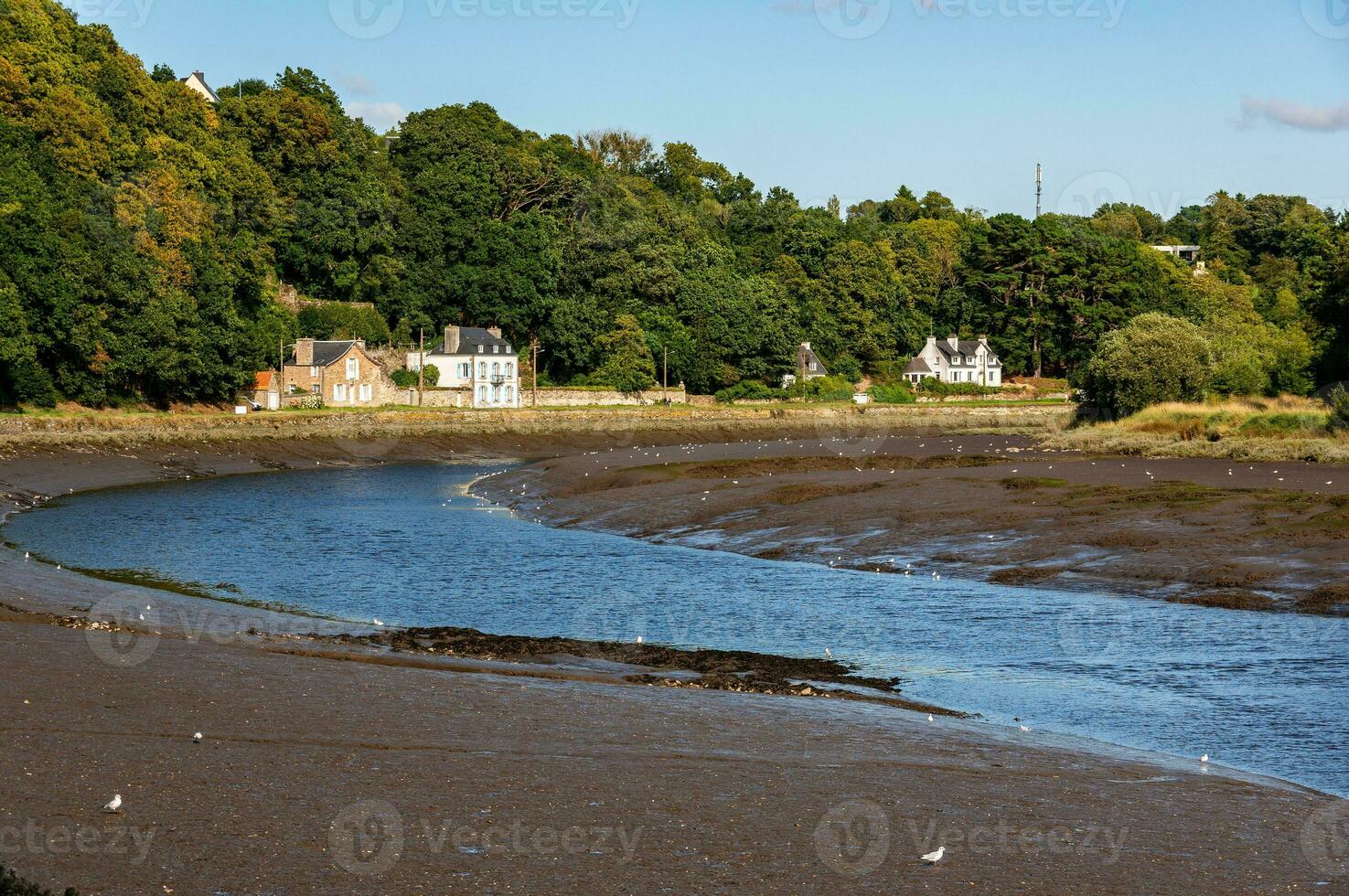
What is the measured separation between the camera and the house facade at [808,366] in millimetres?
130387

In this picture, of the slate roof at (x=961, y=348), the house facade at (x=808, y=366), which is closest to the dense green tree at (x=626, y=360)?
the house facade at (x=808, y=366)

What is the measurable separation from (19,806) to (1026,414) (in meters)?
119

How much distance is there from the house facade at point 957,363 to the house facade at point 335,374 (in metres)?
67.1

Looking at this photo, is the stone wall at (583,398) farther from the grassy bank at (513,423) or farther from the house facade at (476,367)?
the grassy bank at (513,423)

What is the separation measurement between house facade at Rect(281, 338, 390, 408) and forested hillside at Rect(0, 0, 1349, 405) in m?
3.16

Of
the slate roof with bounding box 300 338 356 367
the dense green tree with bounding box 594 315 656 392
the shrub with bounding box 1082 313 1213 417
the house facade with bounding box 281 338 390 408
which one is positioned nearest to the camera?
the shrub with bounding box 1082 313 1213 417

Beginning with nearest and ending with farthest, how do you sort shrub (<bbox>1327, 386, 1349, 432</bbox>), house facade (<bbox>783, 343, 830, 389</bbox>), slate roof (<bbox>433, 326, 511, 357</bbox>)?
shrub (<bbox>1327, 386, 1349, 432</bbox>), slate roof (<bbox>433, 326, 511, 357</bbox>), house facade (<bbox>783, 343, 830, 389</bbox>)

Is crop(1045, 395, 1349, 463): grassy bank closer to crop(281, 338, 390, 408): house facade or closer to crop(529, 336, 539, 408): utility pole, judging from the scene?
crop(529, 336, 539, 408): utility pole

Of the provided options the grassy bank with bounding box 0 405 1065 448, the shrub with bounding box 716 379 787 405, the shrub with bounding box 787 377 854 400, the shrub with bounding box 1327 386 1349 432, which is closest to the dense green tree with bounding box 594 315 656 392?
the grassy bank with bounding box 0 405 1065 448

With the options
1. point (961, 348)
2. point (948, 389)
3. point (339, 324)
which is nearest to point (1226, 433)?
point (339, 324)

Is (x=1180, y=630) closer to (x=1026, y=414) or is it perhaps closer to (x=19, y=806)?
(x=19, y=806)

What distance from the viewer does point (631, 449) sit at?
3034 inches

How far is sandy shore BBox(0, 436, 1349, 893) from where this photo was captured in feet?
33.5

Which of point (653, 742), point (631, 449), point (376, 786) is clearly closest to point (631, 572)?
point (653, 742)
